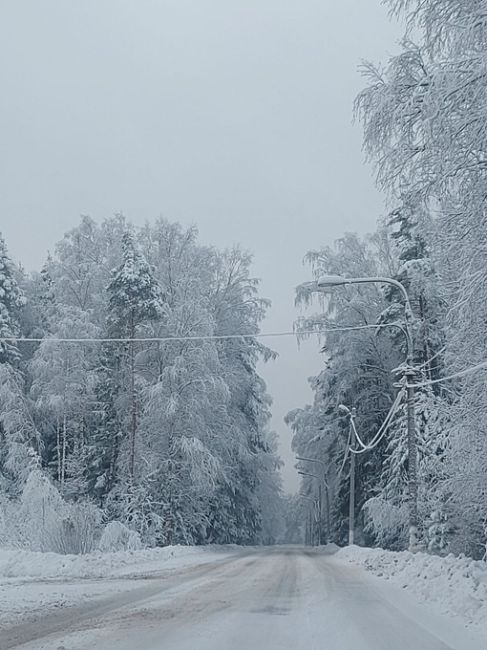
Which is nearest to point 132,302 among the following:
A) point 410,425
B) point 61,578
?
point 410,425

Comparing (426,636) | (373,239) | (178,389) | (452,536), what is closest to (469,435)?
(426,636)

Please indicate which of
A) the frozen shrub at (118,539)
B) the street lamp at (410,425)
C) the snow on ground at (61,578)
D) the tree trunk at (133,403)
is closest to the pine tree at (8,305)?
the tree trunk at (133,403)

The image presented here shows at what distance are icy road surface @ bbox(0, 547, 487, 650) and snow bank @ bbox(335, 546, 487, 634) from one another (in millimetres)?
339

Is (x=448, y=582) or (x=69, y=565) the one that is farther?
(x=69, y=565)

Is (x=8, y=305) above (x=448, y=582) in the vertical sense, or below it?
above

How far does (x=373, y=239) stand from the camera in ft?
135

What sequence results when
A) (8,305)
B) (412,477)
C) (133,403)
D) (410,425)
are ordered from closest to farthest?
(412,477), (410,425), (133,403), (8,305)

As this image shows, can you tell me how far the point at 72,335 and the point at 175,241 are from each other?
7.47 m

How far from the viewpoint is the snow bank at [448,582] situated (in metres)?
11.1

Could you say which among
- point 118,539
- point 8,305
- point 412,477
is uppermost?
point 8,305

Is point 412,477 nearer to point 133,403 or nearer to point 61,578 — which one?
point 61,578

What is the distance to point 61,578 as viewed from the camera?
18078mm

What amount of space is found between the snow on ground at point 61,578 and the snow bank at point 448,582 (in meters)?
5.55

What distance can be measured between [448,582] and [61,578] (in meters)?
8.86
